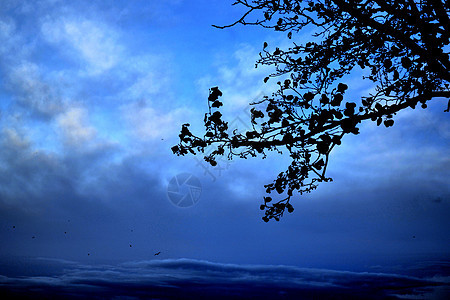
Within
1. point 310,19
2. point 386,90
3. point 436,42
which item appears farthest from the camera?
point 310,19

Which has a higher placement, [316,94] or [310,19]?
[310,19]

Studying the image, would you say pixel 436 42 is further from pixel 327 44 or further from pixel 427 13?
pixel 327 44

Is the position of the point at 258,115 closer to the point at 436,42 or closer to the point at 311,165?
the point at 311,165

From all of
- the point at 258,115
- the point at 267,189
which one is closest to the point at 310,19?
the point at 258,115

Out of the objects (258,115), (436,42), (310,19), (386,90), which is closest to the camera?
(436,42)

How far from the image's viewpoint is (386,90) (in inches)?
268

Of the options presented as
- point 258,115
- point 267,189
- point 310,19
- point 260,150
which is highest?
point 310,19

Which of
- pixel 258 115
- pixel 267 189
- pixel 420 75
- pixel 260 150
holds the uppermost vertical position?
pixel 420 75

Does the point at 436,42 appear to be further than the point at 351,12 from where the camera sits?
No

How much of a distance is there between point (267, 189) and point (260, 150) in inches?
41.4

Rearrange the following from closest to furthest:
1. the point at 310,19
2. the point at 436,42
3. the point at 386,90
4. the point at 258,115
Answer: the point at 436,42 → the point at 386,90 → the point at 258,115 → the point at 310,19

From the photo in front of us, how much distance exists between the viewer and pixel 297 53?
8148 mm

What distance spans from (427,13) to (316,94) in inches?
99.6

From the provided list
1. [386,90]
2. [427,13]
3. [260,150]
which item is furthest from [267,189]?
[427,13]
